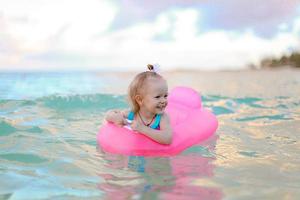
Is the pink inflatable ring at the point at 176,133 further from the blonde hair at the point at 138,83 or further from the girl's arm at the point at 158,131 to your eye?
the blonde hair at the point at 138,83

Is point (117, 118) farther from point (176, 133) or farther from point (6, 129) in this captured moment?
point (6, 129)

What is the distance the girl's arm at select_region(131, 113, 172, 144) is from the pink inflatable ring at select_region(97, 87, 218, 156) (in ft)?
0.20

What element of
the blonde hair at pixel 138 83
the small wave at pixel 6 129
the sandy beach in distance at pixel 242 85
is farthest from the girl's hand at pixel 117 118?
the sandy beach in distance at pixel 242 85

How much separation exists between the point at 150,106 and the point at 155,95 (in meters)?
0.11

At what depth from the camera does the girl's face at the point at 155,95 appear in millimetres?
3727

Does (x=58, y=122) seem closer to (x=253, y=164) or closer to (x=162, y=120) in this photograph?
(x=162, y=120)

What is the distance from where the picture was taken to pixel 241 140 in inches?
186

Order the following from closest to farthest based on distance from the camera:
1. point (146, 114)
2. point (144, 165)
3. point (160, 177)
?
1. point (160, 177)
2. point (144, 165)
3. point (146, 114)

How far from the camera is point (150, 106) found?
3.78 meters

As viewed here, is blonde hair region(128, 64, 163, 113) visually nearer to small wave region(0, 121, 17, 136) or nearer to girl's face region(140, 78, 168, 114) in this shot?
girl's face region(140, 78, 168, 114)

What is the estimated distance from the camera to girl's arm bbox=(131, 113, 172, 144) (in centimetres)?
375

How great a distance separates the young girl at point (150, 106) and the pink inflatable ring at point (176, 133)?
3.3 inches

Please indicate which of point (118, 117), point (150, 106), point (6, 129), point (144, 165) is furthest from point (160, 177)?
point (6, 129)

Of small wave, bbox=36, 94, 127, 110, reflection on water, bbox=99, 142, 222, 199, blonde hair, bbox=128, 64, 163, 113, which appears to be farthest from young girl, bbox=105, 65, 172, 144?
small wave, bbox=36, 94, 127, 110
